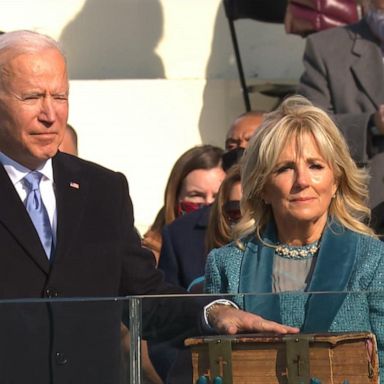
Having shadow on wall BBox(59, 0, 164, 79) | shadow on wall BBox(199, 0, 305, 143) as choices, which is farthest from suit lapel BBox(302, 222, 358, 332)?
shadow on wall BBox(59, 0, 164, 79)

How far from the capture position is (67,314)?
148 inches

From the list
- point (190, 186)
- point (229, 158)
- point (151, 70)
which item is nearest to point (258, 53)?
point (151, 70)

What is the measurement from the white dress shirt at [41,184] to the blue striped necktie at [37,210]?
13mm

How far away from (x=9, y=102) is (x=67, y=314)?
102 centimetres

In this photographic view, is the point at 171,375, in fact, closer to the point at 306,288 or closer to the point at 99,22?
the point at 306,288

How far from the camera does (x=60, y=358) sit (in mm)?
3789

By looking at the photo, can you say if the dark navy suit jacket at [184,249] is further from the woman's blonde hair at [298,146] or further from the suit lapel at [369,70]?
the woman's blonde hair at [298,146]

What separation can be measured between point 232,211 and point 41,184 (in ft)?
4.64

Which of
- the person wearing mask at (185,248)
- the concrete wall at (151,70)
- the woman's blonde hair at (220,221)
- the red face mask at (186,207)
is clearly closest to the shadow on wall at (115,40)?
the concrete wall at (151,70)

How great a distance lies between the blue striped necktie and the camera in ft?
14.8

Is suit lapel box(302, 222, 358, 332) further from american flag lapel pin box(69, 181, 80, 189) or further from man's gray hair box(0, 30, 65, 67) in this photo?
man's gray hair box(0, 30, 65, 67)

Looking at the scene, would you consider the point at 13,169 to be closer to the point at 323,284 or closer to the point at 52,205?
the point at 52,205

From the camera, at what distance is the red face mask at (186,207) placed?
663 centimetres

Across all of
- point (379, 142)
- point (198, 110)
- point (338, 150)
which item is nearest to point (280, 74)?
point (198, 110)
